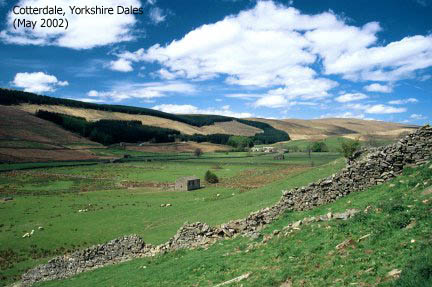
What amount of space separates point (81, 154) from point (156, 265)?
533 ft

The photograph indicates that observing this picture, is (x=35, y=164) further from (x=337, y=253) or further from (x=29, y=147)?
(x=337, y=253)

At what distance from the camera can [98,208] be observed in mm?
61625

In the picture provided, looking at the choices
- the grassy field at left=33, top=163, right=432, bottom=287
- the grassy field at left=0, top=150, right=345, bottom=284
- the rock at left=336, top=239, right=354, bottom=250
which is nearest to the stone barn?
the grassy field at left=0, top=150, right=345, bottom=284

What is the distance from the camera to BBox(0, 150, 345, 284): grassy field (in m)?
37.7

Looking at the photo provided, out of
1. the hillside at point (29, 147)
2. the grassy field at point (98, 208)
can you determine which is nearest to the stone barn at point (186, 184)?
the grassy field at point (98, 208)

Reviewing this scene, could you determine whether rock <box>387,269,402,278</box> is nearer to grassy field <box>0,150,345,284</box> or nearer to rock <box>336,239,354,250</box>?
rock <box>336,239,354,250</box>

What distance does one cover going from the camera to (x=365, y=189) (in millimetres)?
20672

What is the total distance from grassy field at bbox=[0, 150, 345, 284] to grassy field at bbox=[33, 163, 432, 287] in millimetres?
13797

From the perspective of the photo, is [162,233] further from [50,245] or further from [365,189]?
[365,189]

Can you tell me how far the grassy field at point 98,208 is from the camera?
37656 millimetres

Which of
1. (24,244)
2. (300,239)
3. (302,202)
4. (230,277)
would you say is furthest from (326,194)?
(24,244)

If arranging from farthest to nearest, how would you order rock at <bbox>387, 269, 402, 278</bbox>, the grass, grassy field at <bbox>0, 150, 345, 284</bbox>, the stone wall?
1. the grass
2. grassy field at <bbox>0, 150, 345, 284</bbox>
3. the stone wall
4. rock at <bbox>387, 269, 402, 278</bbox>

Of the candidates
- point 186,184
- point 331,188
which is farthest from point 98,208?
point 331,188

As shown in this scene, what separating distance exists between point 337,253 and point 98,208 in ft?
185
